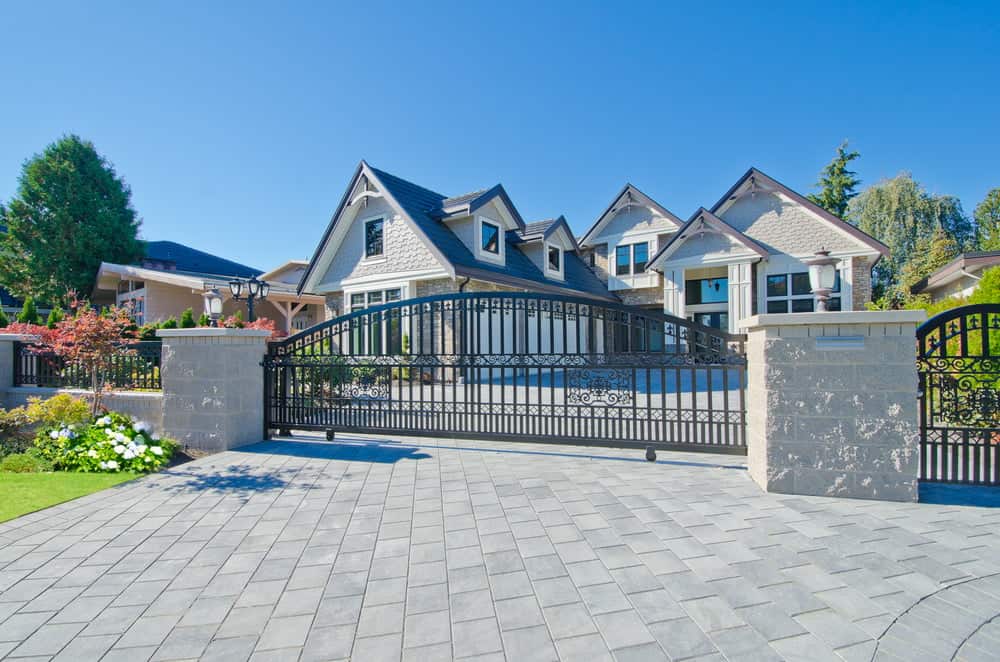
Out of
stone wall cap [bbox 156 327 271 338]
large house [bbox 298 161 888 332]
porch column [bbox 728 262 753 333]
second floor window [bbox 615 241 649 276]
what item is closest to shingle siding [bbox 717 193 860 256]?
large house [bbox 298 161 888 332]

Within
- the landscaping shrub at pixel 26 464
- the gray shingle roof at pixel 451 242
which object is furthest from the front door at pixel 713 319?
the landscaping shrub at pixel 26 464

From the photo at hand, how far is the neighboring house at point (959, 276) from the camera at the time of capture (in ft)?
40.2

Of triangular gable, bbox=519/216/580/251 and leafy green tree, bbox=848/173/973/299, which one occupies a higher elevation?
leafy green tree, bbox=848/173/973/299

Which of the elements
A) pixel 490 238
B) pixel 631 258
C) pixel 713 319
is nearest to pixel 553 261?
pixel 490 238

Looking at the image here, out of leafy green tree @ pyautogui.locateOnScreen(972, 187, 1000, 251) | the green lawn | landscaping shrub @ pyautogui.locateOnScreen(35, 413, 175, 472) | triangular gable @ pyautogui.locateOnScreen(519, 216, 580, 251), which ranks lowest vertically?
the green lawn

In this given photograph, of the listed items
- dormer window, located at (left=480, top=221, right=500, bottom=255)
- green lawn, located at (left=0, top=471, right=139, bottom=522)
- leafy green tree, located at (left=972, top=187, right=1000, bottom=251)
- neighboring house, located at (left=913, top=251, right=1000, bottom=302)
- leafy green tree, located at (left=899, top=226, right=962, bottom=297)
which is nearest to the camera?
green lawn, located at (left=0, top=471, right=139, bottom=522)

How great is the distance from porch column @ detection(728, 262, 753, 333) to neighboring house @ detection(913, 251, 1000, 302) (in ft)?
18.1

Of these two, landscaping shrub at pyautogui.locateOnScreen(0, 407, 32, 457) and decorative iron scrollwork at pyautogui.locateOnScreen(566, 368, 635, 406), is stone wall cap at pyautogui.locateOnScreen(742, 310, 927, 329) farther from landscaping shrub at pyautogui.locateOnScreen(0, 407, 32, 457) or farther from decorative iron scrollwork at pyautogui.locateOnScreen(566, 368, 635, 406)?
landscaping shrub at pyautogui.locateOnScreen(0, 407, 32, 457)

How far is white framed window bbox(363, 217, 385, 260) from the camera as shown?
14.9 meters

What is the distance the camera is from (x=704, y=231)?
700 inches

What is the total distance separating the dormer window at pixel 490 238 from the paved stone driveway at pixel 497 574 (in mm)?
11829

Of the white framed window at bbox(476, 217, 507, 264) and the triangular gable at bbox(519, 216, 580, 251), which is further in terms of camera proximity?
the triangular gable at bbox(519, 216, 580, 251)

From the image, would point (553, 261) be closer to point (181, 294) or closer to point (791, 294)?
point (791, 294)

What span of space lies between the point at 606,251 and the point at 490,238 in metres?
8.44
